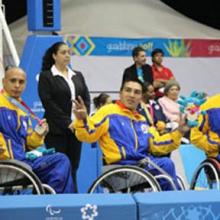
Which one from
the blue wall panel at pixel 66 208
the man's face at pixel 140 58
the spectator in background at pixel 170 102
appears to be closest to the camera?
the blue wall panel at pixel 66 208

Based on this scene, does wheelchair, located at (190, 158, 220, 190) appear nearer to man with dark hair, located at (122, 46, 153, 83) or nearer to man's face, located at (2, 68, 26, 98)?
man's face, located at (2, 68, 26, 98)

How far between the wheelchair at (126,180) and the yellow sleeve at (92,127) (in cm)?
26

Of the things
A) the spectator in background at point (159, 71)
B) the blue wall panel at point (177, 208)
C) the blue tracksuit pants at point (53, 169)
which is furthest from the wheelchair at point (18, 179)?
the spectator in background at point (159, 71)

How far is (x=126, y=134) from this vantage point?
5664 mm

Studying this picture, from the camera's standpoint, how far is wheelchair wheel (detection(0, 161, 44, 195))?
17.0 feet

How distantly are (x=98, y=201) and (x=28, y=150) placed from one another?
1.77 metres

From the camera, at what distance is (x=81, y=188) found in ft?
23.2

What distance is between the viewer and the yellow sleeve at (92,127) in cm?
550

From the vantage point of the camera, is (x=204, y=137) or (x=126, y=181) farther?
(x=204, y=137)

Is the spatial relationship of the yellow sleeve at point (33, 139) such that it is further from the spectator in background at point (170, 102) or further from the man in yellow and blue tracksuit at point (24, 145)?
the spectator in background at point (170, 102)

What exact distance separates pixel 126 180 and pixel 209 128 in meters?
0.78

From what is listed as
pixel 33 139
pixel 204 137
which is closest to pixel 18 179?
pixel 33 139

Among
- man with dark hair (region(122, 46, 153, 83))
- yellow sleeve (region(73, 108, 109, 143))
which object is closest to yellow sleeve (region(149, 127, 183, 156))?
yellow sleeve (region(73, 108, 109, 143))

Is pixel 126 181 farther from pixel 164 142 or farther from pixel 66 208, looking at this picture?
pixel 66 208
